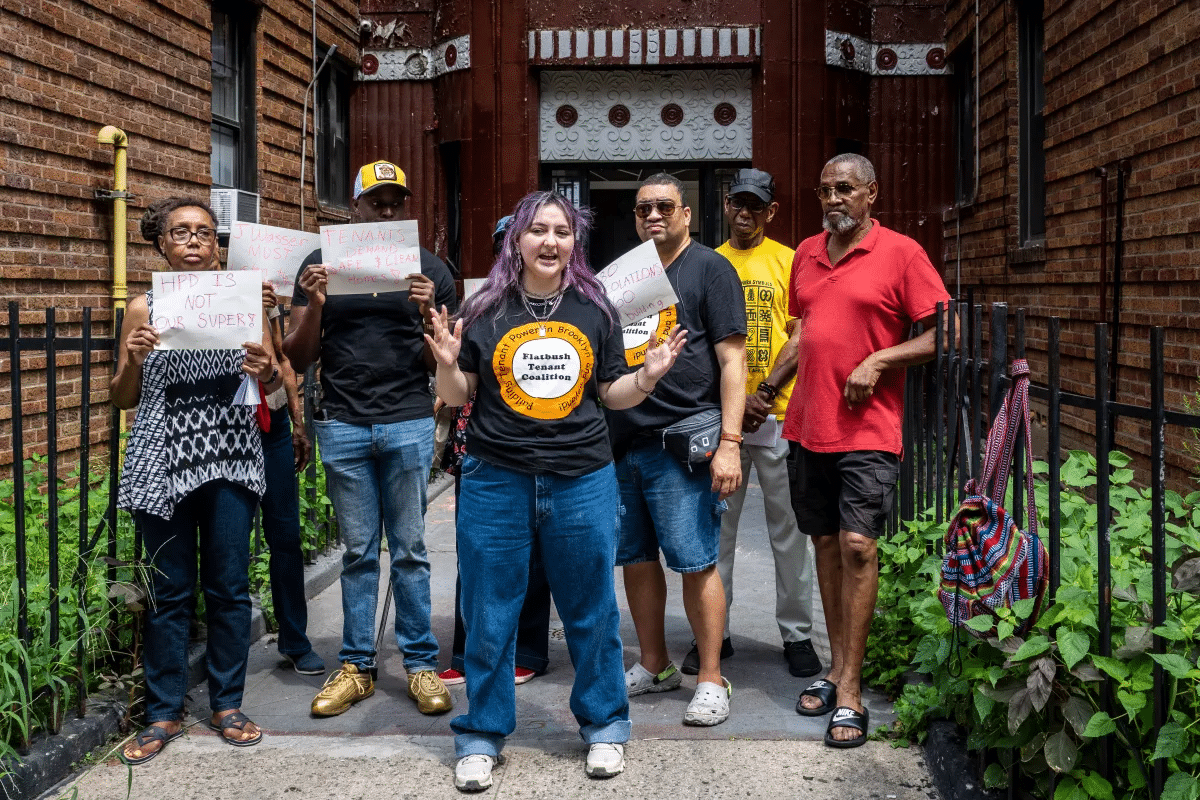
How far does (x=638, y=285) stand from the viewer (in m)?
4.31

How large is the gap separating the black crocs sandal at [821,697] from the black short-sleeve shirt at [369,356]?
1.90m

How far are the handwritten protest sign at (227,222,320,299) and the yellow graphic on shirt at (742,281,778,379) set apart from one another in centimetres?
199

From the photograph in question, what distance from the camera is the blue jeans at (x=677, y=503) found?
4.57 metres

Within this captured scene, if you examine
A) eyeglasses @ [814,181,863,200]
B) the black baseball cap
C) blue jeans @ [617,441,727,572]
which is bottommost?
blue jeans @ [617,441,727,572]

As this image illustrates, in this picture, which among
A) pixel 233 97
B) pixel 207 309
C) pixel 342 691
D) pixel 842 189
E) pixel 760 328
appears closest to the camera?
pixel 207 309

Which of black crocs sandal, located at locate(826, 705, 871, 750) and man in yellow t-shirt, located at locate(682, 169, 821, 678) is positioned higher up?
man in yellow t-shirt, located at locate(682, 169, 821, 678)

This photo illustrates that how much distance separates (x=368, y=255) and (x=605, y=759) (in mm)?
2065

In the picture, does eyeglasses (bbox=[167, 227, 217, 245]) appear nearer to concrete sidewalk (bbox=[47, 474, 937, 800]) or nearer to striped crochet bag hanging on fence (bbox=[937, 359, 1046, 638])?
concrete sidewalk (bbox=[47, 474, 937, 800])

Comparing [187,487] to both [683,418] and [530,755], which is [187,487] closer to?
[530,755]

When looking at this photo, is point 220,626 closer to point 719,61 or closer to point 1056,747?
point 1056,747

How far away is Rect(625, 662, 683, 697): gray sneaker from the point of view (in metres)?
4.93

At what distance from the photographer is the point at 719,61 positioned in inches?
525

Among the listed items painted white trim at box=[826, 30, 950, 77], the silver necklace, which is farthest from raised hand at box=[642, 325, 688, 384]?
painted white trim at box=[826, 30, 950, 77]

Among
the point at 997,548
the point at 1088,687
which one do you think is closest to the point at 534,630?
the point at 997,548
